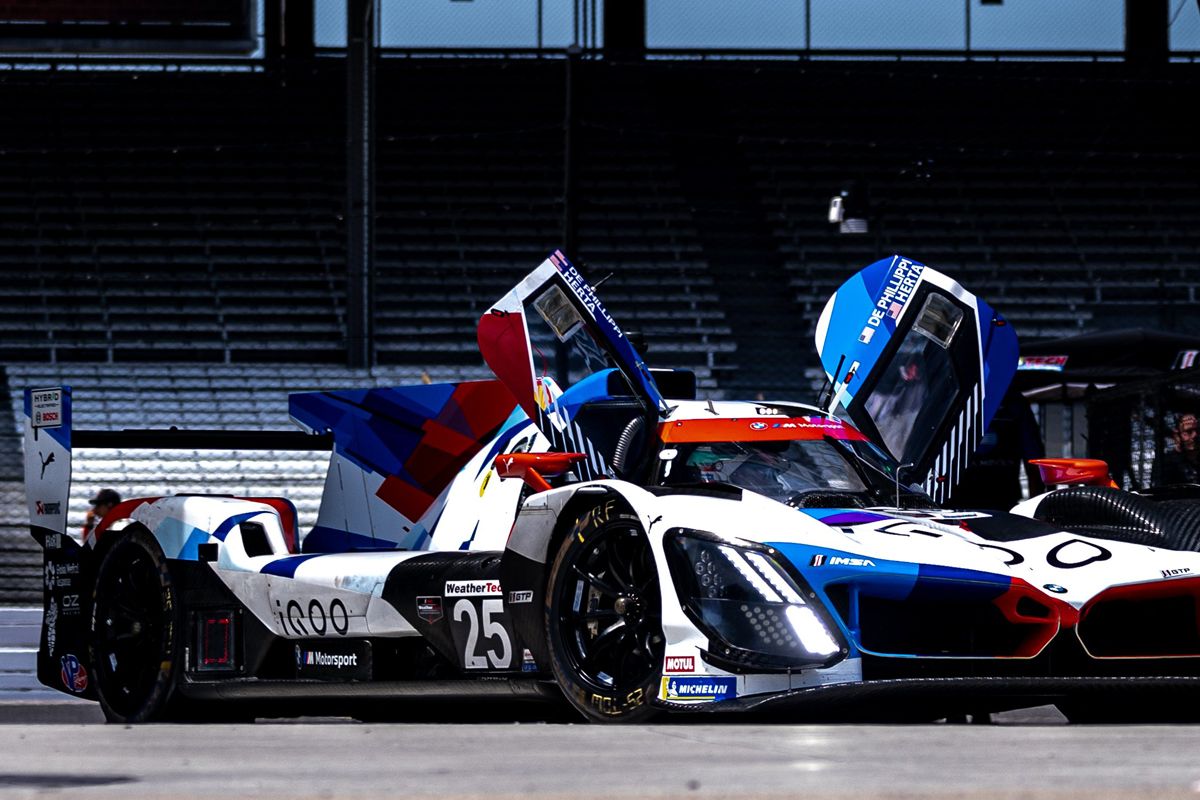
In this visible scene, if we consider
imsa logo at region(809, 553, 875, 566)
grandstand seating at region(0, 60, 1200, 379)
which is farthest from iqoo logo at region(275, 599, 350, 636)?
grandstand seating at region(0, 60, 1200, 379)

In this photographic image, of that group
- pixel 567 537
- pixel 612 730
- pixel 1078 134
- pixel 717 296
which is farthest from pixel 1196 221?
pixel 612 730

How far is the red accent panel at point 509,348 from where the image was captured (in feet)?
20.6

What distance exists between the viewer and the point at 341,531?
7.34 metres

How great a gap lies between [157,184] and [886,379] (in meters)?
15.6

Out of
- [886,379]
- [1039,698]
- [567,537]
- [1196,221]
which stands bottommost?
[1039,698]

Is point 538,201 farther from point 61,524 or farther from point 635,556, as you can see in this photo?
point 635,556

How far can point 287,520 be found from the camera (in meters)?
7.23

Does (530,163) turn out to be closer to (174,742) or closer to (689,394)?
(689,394)

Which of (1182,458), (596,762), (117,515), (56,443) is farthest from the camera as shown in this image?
(1182,458)

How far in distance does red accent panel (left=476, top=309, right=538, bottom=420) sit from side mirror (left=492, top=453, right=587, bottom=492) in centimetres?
41

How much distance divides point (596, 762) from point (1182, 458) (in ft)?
21.9

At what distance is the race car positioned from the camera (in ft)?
16.5

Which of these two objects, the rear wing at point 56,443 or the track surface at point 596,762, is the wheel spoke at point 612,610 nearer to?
the track surface at point 596,762

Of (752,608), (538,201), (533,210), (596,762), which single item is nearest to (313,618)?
(752,608)
